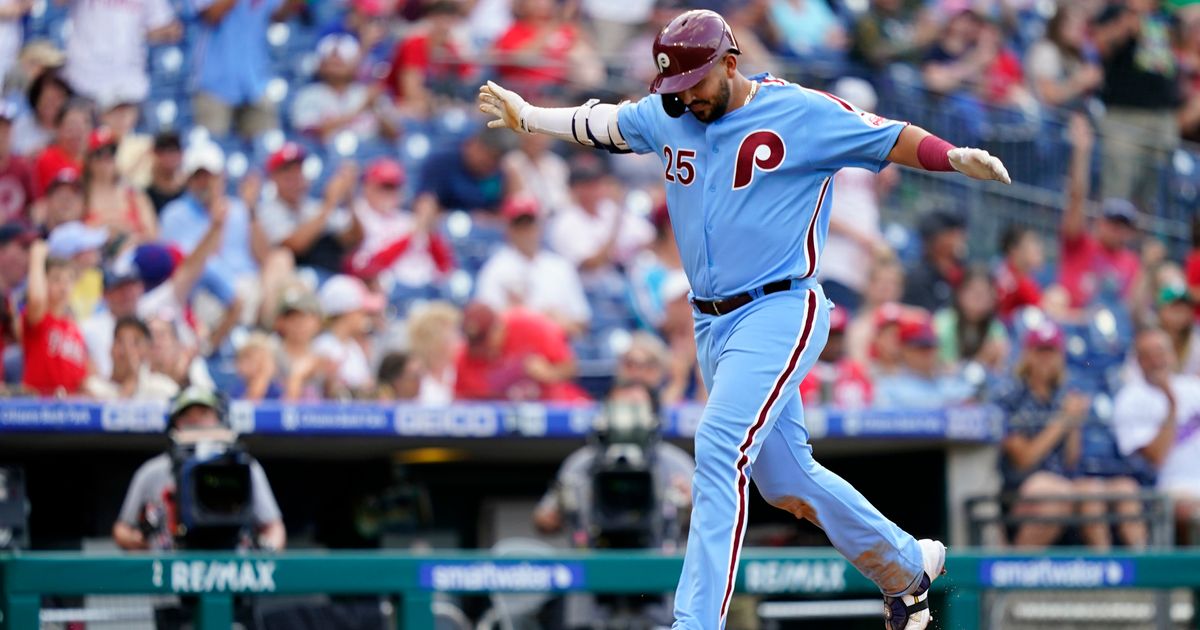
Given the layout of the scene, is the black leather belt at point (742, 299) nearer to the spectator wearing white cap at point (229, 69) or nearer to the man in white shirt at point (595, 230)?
the man in white shirt at point (595, 230)

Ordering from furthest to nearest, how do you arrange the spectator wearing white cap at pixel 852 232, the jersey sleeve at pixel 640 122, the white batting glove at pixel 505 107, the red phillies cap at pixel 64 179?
the spectator wearing white cap at pixel 852 232 < the red phillies cap at pixel 64 179 < the white batting glove at pixel 505 107 < the jersey sleeve at pixel 640 122

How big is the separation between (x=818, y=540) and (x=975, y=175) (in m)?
5.36

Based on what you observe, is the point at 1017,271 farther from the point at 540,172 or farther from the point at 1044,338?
the point at 540,172

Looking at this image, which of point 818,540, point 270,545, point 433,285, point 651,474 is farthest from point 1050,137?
point 270,545

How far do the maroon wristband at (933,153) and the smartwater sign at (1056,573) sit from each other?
2.74 m

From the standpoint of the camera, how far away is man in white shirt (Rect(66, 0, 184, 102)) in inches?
400

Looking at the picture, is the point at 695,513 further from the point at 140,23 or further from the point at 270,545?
the point at 140,23

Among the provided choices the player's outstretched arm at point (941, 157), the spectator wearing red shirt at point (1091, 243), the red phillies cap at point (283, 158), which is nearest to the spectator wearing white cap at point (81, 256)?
the red phillies cap at point (283, 158)

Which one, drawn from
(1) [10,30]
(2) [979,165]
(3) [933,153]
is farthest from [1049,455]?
(1) [10,30]

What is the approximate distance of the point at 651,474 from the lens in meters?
7.68

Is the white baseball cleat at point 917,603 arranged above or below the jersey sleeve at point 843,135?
below

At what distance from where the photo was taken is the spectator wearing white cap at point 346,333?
903 centimetres

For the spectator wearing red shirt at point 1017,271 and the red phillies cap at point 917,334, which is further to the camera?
the spectator wearing red shirt at point 1017,271

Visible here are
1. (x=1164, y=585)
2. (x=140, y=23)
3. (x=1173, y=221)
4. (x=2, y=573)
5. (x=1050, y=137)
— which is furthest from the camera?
(x=1173, y=221)
